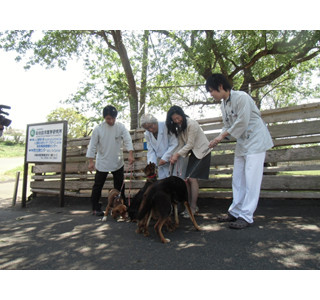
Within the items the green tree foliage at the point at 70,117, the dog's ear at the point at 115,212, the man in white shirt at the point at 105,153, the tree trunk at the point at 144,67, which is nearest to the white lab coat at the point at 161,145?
the man in white shirt at the point at 105,153

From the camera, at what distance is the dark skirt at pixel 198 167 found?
4562 mm

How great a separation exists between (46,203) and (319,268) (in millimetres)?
7168

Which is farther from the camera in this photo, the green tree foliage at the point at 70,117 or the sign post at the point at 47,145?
the green tree foliage at the point at 70,117

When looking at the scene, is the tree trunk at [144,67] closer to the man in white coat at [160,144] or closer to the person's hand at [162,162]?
the man in white coat at [160,144]

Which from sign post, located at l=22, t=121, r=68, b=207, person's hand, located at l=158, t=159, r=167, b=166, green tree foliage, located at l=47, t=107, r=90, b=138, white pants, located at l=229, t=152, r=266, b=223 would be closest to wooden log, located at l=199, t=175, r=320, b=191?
white pants, located at l=229, t=152, r=266, b=223

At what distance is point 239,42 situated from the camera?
32.6 feet

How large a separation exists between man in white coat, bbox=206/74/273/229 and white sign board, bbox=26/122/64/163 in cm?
480

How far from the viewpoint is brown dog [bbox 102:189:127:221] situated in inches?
188

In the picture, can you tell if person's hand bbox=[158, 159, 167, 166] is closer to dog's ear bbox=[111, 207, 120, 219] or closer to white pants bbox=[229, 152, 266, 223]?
dog's ear bbox=[111, 207, 120, 219]

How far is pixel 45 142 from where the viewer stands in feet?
24.0

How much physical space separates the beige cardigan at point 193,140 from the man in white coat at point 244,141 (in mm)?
539

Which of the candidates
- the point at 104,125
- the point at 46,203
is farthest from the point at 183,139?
the point at 46,203

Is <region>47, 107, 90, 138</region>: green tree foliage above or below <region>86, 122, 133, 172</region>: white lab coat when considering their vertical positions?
above

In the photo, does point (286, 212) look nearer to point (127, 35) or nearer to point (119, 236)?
point (119, 236)
